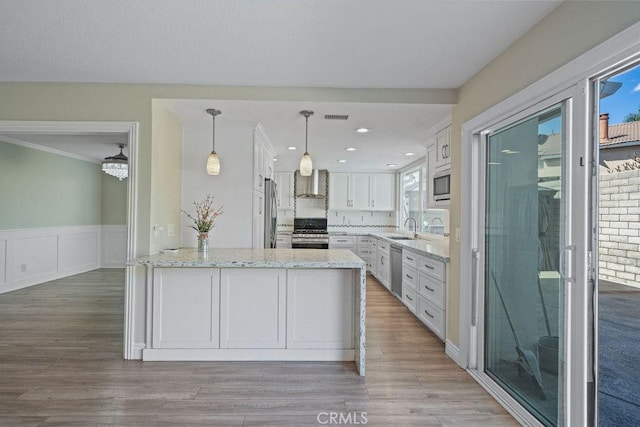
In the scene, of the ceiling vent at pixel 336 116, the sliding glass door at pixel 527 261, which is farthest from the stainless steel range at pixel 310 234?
the sliding glass door at pixel 527 261

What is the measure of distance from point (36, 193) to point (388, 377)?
251 inches

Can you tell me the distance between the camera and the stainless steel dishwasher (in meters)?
4.80

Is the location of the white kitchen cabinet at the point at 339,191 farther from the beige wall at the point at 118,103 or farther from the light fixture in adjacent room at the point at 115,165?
the beige wall at the point at 118,103

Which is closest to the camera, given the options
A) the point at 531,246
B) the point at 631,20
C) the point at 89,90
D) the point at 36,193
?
the point at 631,20

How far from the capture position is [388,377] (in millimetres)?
2658

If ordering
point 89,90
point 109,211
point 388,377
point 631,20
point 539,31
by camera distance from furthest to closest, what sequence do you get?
point 109,211 < point 89,90 < point 388,377 < point 539,31 < point 631,20

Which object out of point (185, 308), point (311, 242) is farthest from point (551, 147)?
point (311, 242)

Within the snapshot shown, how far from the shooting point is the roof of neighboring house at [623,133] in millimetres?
1827

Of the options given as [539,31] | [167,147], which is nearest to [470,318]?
[539,31]

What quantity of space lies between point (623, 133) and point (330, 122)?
251cm

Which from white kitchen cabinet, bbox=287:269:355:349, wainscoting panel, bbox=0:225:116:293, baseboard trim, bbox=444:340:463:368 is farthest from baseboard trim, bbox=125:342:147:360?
wainscoting panel, bbox=0:225:116:293

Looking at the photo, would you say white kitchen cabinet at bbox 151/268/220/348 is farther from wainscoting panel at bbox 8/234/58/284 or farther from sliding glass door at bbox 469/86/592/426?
wainscoting panel at bbox 8/234/58/284

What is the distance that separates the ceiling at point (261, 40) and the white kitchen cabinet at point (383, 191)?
174 inches

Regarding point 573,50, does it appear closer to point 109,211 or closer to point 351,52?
point 351,52
